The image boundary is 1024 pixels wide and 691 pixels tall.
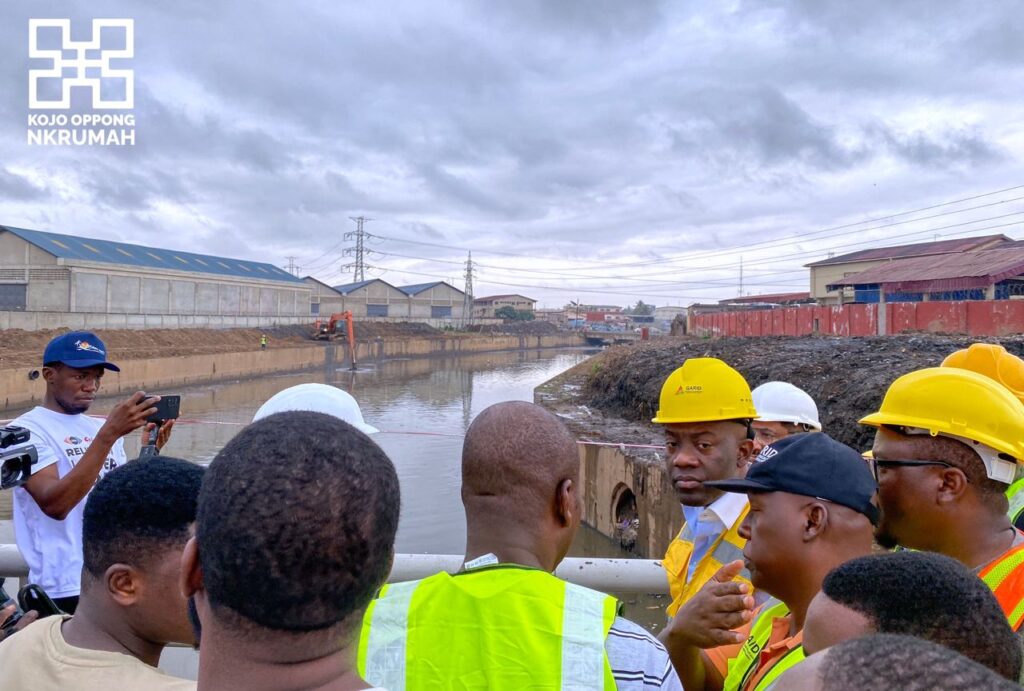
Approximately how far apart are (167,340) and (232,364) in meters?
4.37

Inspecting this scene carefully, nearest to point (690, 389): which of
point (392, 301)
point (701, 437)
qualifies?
point (701, 437)

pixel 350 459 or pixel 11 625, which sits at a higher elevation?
pixel 350 459

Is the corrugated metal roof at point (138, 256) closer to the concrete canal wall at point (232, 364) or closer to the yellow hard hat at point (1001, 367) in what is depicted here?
the concrete canal wall at point (232, 364)

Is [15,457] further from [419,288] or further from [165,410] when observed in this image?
[419,288]

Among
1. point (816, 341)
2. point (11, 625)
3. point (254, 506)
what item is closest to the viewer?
point (254, 506)

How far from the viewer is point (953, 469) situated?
7.16ft

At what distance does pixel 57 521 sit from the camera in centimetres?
315

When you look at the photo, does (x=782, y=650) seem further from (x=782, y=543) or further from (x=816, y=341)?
(x=816, y=341)

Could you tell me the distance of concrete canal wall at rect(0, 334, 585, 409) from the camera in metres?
27.0

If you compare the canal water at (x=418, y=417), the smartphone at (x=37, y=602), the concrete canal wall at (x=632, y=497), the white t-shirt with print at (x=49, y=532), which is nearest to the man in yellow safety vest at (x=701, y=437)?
the smartphone at (x=37, y=602)

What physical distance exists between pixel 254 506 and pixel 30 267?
4752 centimetres

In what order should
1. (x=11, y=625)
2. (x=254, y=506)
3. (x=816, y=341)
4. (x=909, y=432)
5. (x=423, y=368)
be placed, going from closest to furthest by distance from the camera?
(x=254, y=506), (x=11, y=625), (x=909, y=432), (x=816, y=341), (x=423, y=368)

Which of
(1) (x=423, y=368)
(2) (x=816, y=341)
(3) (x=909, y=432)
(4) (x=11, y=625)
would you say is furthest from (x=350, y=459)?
(1) (x=423, y=368)

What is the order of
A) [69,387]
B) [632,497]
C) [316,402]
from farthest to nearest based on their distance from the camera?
[632,497], [69,387], [316,402]
